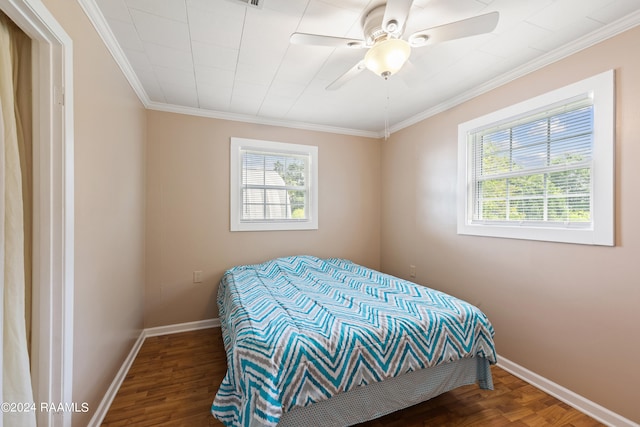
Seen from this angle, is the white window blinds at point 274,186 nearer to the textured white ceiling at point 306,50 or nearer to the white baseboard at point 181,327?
the textured white ceiling at point 306,50

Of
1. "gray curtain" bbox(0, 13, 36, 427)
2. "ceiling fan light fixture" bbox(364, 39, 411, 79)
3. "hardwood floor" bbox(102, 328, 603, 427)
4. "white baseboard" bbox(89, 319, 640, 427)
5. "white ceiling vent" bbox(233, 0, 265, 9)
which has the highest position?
"white ceiling vent" bbox(233, 0, 265, 9)

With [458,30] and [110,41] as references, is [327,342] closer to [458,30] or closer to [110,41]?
[458,30]

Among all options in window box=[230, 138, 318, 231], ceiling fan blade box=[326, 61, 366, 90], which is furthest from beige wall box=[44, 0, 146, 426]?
ceiling fan blade box=[326, 61, 366, 90]

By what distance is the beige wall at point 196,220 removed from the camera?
9.25ft

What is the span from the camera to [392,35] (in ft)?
4.80

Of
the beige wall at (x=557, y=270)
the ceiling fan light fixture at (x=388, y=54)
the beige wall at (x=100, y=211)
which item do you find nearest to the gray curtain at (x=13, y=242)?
the beige wall at (x=100, y=211)

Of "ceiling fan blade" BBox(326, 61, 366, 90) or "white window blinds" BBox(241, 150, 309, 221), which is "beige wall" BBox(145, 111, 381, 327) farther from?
"ceiling fan blade" BBox(326, 61, 366, 90)

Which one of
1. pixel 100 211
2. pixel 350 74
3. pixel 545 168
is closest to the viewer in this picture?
pixel 100 211

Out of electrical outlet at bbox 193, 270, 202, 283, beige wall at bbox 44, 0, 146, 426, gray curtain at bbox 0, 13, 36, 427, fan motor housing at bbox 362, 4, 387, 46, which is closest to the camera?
gray curtain at bbox 0, 13, 36, 427

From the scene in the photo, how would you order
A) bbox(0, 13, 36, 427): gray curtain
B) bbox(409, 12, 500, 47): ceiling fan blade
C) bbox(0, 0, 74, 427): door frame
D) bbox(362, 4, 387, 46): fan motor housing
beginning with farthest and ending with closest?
bbox(362, 4, 387, 46): fan motor housing → bbox(409, 12, 500, 47): ceiling fan blade → bbox(0, 0, 74, 427): door frame → bbox(0, 13, 36, 427): gray curtain

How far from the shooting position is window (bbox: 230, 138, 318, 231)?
10.3 ft

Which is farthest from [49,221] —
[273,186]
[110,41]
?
[273,186]

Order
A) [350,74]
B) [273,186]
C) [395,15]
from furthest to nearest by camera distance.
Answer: [273,186], [350,74], [395,15]

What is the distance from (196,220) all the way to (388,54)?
2486 millimetres
